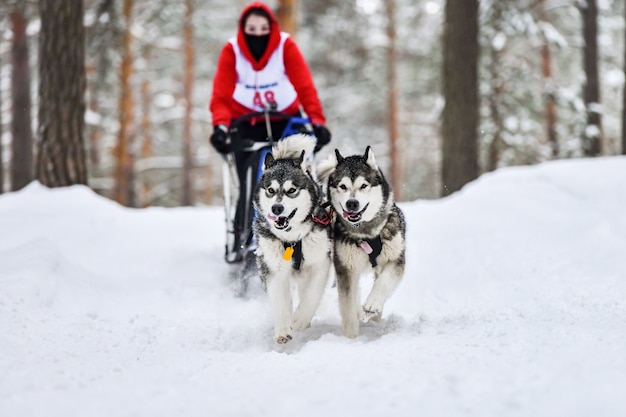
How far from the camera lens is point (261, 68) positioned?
4.79m

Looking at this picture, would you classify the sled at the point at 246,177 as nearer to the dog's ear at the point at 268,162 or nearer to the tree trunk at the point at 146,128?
the dog's ear at the point at 268,162

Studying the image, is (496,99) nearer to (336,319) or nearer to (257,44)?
(257,44)

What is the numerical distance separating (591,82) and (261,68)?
9.15 meters

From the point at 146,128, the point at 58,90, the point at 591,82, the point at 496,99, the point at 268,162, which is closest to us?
the point at 268,162

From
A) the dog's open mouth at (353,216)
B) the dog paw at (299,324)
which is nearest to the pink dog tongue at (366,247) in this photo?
the dog's open mouth at (353,216)

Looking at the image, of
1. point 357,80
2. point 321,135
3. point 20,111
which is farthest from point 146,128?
point 321,135

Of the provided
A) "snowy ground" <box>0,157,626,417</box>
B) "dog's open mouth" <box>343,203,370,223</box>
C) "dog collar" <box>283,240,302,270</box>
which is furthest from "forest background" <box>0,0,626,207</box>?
"dog's open mouth" <box>343,203,370,223</box>

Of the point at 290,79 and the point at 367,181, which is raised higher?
the point at 290,79

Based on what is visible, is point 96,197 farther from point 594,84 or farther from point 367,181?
point 594,84

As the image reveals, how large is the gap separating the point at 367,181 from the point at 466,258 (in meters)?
2.26

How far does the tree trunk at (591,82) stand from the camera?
1107cm

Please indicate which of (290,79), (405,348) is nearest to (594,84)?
(290,79)

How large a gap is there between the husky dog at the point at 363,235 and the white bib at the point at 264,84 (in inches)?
56.4

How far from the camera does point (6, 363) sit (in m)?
2.71
